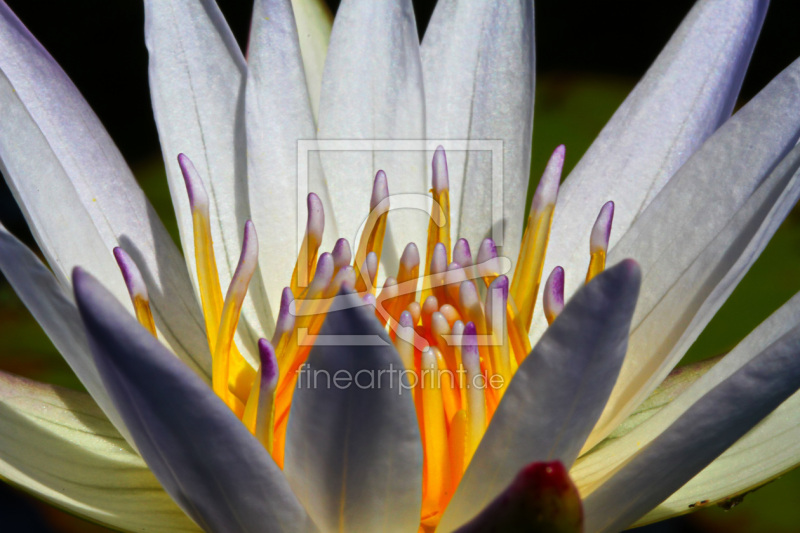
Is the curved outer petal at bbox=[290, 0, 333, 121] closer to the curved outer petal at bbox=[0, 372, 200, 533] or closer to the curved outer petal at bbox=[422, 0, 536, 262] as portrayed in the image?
the curved outer petal at bbox=[422, 0, 536, 262]

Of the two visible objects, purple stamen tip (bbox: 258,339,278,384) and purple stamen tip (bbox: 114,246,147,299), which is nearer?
purple stamen tip (bbox: 258,339,278,384)

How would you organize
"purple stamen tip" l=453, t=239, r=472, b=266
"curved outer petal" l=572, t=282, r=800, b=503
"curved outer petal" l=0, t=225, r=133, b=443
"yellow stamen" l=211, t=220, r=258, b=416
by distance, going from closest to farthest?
"curved outer petal" l=0, t=225, r=133, b=443, "curved outer petal" l=572, t=282, r=800, b=503, "yellow stamen" l=211, t=220, r=258, b=416, "purple stamen tip" l=453, t=239, r=472, b=266

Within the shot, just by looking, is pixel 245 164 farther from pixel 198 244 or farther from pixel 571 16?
pixel 571 16

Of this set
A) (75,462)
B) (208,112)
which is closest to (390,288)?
(208,112)

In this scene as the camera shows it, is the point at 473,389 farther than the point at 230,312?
No

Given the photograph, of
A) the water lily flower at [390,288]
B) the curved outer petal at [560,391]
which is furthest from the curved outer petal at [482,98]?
the curved outer petal at [560,391]

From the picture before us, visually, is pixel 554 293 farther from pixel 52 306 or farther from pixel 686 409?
pixel 52 306

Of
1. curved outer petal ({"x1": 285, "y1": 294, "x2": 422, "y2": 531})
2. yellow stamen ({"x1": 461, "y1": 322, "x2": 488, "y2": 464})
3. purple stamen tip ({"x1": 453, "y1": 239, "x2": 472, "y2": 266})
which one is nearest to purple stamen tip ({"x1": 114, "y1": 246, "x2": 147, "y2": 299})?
curved outer petal ({"x1": 285, "y1": 294, "x2": 422, "y2": 531})

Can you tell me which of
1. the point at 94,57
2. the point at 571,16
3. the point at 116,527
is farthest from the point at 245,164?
the point at 571,16
